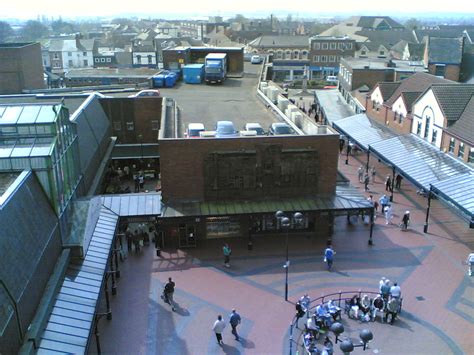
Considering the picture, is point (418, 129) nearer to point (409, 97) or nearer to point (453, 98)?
point (409, 97)

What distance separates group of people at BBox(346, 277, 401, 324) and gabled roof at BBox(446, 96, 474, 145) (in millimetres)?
14536

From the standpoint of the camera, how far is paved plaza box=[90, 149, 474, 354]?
19.9 meters

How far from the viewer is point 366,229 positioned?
3073 centimetres

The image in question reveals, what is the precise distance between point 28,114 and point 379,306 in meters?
16.2

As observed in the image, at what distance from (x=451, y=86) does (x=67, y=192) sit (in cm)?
2819

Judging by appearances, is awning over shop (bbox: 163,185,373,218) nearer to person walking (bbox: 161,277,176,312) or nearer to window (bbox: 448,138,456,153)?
person walking (bbox: 161,277,176,312)

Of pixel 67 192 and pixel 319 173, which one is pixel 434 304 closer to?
pixel 319 173

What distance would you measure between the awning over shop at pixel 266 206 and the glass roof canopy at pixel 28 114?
8.41m

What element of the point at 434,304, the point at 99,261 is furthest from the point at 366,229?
the point at 99,261

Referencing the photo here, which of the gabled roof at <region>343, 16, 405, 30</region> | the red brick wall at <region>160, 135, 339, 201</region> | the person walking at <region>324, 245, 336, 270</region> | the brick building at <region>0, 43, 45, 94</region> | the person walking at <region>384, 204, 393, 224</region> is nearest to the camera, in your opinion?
the person walking at <region>324, 245, 336, 270</region>

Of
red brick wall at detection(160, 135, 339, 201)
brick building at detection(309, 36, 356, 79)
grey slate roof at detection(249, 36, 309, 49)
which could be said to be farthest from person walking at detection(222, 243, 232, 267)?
grey slate roof at detection(249, 36, 309, 49)

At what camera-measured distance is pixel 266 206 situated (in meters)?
28.1

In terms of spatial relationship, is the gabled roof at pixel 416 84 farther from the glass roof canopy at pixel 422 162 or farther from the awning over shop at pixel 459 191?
the awning over shop at pixel 459 191

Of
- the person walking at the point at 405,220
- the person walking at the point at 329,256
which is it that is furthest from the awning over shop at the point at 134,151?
the person walking at the point at 329,256
